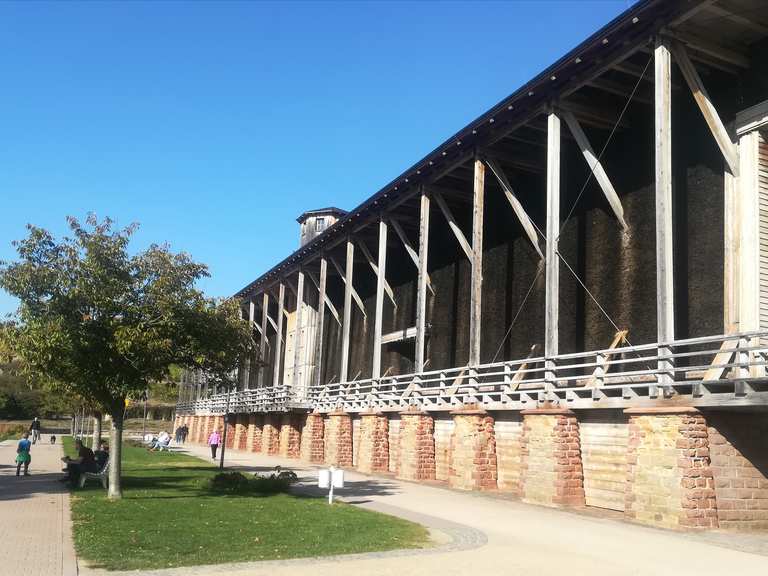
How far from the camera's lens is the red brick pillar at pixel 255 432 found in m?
43.1

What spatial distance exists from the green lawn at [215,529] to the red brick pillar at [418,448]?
20.0 feet

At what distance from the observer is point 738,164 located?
15.9m

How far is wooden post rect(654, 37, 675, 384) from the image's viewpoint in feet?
48.6

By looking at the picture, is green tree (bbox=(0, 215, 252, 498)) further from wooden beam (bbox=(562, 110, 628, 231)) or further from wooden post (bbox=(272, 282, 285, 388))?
wooden post (bbox=(272, 282, 285, 388))

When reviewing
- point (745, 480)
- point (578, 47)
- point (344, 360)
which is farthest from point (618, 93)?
point (344, 360)

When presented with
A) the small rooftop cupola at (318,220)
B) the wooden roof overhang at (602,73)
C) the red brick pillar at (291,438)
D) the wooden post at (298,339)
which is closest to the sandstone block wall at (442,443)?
the wooden roof overhang at (602,73)

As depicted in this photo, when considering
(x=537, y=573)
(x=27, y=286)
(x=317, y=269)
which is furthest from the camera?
(x=317, y=269)

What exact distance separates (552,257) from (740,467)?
7.03 m

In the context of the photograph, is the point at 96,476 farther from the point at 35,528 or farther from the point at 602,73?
the point at 602,73

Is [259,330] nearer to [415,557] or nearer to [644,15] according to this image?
[644,15]

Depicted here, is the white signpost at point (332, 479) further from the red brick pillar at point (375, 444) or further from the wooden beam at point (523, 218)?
the red brick pillar at point (375, 444)

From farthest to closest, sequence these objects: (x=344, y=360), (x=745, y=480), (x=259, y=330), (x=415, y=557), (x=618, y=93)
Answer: (x=259, y=330), (x=344, y=360), (x=618, y=93), (x=745, y=480), (x=415, y=557)

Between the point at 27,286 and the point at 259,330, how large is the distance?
36.2 m

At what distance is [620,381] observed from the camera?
18125 mm
